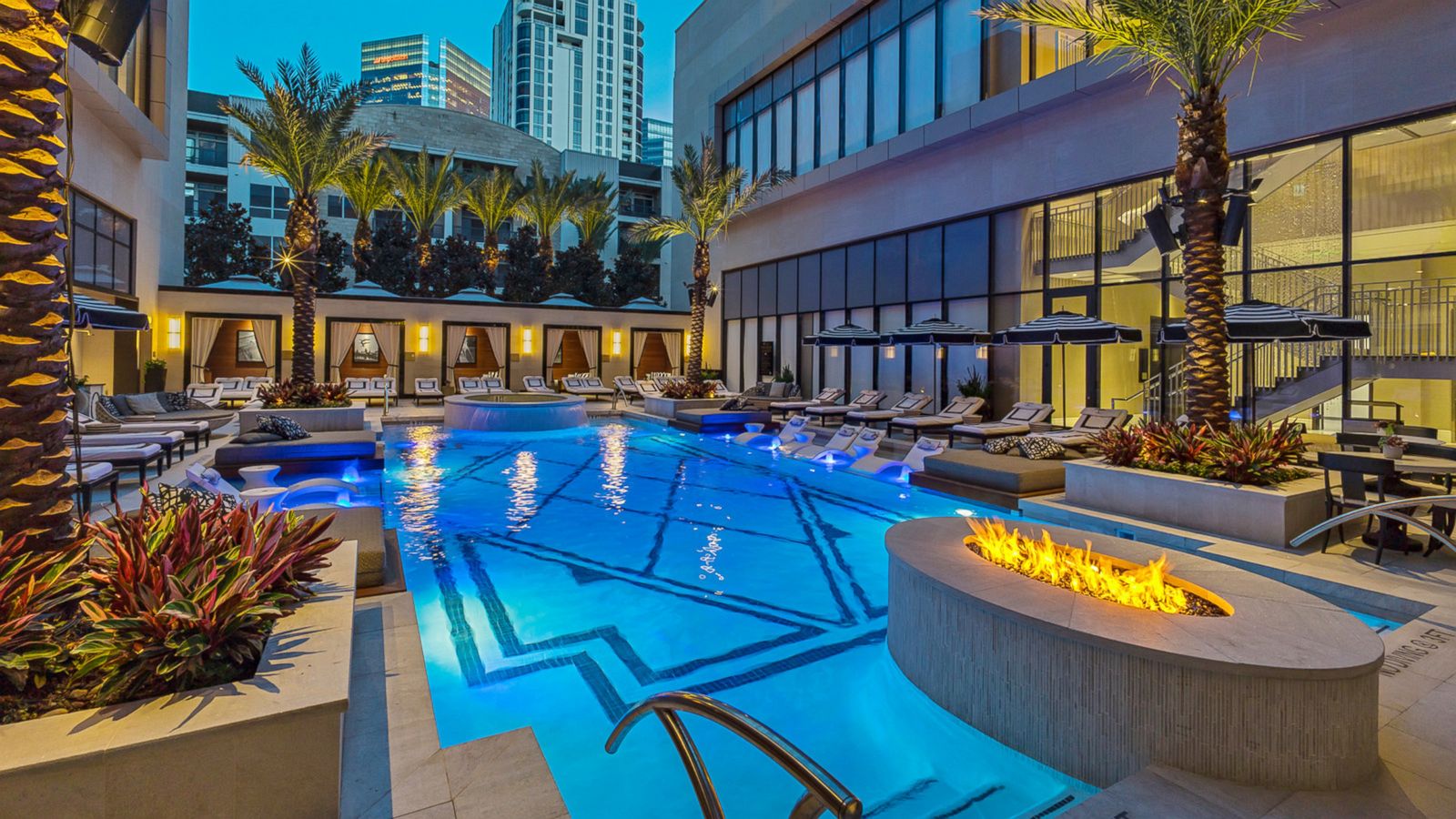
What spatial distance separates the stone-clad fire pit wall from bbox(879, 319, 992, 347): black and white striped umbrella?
35.7 ft

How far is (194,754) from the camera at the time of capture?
204 cm

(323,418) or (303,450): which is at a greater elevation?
(323,418)

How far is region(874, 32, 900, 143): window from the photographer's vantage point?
1850 cm

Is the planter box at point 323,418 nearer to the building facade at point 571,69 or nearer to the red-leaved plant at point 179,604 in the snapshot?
the red-leaved plant at point 179,604

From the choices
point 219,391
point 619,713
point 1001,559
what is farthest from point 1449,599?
point 219,391

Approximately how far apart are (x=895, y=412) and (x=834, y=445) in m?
3.71

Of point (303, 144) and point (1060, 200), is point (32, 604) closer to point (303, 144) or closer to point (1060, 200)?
point (303, 144)

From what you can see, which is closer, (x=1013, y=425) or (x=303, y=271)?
(x=1013, y=425)

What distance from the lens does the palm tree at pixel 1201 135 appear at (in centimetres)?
728

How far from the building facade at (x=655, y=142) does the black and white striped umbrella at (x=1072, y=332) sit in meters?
135

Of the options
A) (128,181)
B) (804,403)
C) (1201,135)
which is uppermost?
(128,181)

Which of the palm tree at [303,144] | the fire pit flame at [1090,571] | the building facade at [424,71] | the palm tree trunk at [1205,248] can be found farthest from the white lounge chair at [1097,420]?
the building facade at [424,71]

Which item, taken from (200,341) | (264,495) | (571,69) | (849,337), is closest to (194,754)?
(264,495)

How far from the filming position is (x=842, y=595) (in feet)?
18.9
